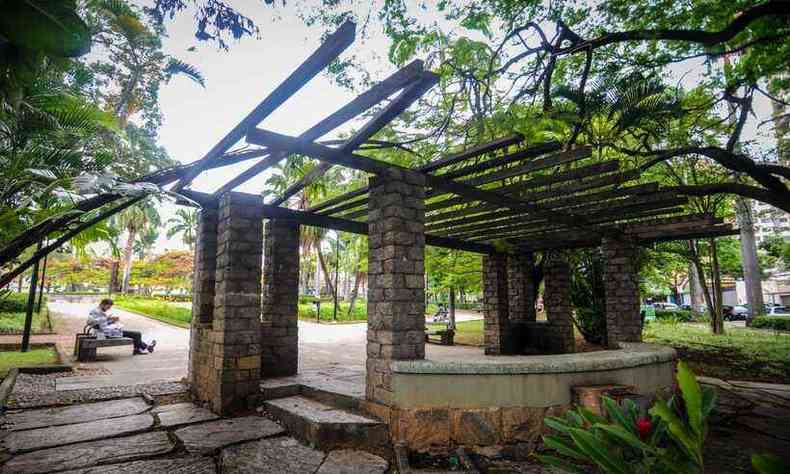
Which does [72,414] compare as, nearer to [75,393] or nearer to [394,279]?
[75,393]

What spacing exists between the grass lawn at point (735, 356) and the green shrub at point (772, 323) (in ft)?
22.0

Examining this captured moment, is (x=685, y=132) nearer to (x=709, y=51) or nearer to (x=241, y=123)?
(x=709, y=51)

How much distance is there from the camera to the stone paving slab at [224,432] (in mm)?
3809

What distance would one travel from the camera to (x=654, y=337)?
1230 cm

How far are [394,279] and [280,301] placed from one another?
2679mm

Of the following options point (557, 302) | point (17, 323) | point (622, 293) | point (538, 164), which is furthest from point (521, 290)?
point (17, 323)

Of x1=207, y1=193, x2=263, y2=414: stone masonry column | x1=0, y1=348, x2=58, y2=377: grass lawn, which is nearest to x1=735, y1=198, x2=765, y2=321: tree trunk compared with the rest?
x1=207, y1=193, x2=263, y2=414: stone masonry column

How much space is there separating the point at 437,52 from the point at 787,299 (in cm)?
6088

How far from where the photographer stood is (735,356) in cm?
941

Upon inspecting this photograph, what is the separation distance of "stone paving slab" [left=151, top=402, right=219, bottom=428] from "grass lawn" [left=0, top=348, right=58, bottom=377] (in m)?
3.72

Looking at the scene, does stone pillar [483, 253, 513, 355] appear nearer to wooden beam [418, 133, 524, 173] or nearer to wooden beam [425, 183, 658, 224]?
wooden beam [425, 183, 658, 224]

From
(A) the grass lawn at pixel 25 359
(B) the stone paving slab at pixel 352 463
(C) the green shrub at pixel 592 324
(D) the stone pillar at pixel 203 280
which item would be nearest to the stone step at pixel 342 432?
(B) the stone paving slab at pixel 352 463

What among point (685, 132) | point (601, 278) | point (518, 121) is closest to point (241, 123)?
point (518, 121)

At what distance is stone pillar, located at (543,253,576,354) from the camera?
9.57m
